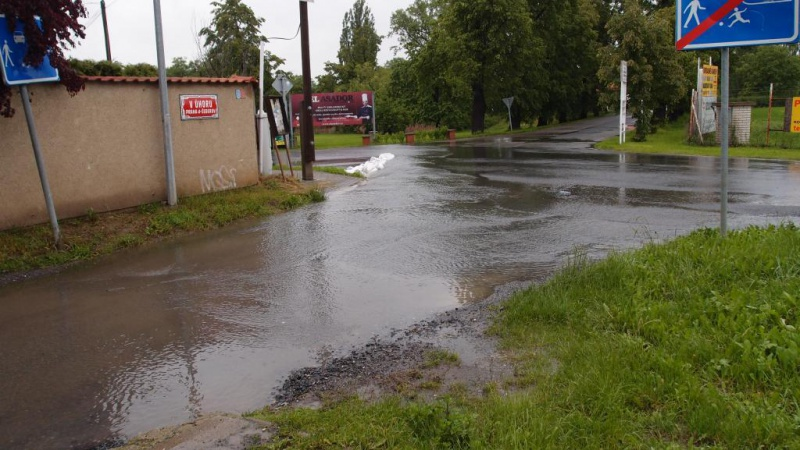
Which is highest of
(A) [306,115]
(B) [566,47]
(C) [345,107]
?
(B) [566,47]

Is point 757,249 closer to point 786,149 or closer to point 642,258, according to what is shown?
point 642,258

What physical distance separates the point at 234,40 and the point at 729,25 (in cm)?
4244

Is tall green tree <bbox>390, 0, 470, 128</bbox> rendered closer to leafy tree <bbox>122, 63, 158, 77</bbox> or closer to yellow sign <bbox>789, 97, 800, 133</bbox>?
yellow sign <bbox>789, 97, 800, 133</bbox>

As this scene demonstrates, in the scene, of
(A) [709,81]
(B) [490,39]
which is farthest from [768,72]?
(A) [709,81]

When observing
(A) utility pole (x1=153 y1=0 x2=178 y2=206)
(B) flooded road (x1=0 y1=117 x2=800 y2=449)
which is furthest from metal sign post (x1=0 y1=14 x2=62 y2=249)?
(A) utility pole (x1=153 y1=0 x2=178 y2=206)

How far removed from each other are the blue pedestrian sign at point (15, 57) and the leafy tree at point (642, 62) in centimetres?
2424

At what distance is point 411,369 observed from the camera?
4719 millimetres

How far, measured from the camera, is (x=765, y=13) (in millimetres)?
6219

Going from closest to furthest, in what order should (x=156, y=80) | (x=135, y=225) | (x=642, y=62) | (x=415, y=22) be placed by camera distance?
1. (x=135, y=225)
2. (x=156, y=80)
3. (x=642, y=62)
4. (x=415, y=22)

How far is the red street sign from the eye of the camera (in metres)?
12.3

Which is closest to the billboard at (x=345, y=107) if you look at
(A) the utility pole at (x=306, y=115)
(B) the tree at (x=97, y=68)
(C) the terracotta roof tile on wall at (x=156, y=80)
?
(A) the utility pole at (x=306, y=115)

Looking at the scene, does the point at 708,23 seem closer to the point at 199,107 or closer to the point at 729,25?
the point at 729,25

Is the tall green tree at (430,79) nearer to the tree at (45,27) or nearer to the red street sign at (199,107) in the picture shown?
the red street sign at (199,107)

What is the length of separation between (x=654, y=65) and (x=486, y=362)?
26898 mm
